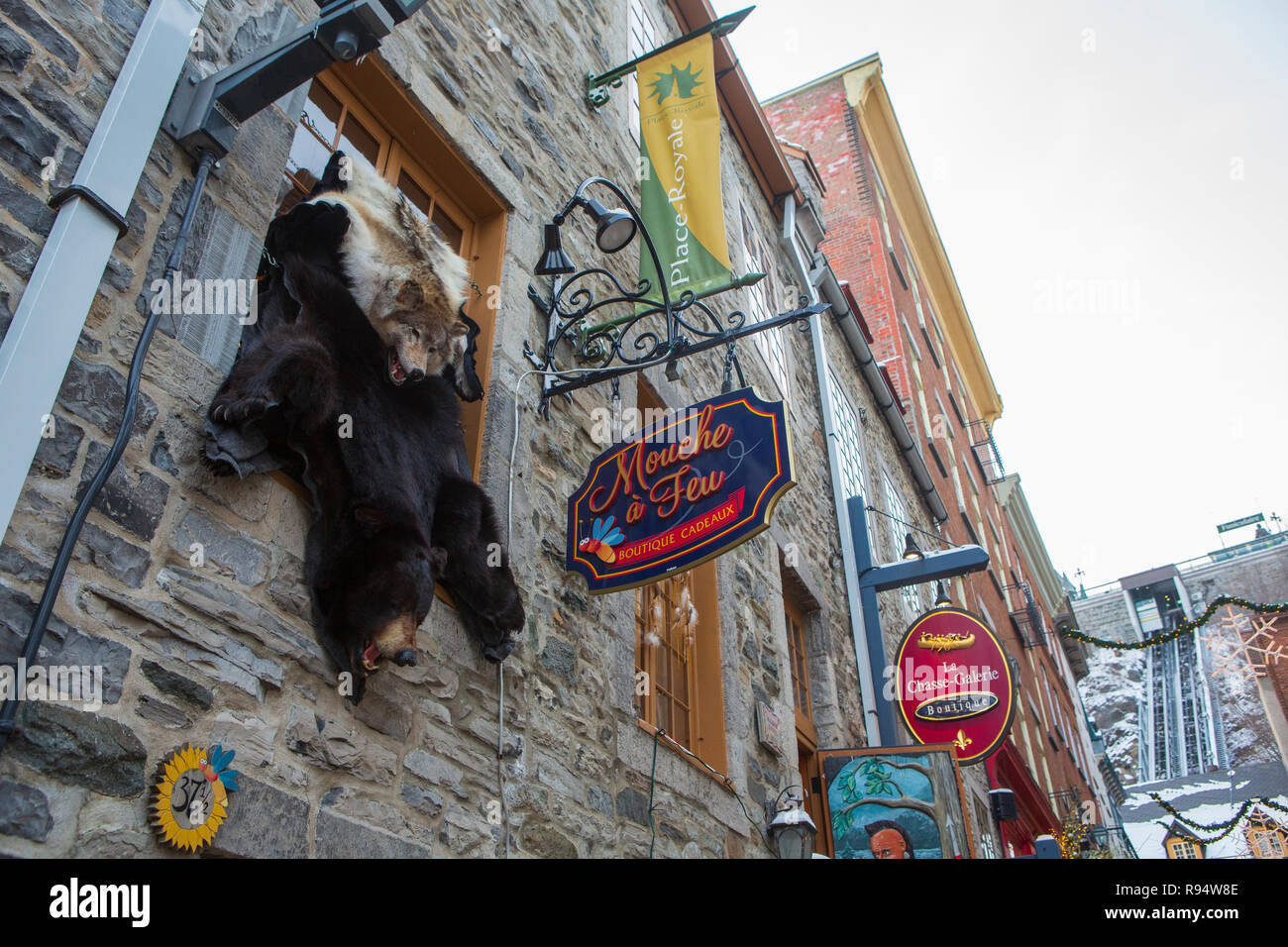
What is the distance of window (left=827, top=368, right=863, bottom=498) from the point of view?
35.9 ft

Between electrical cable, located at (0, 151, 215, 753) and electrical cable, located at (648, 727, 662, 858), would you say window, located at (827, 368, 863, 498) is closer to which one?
electrical cable, located at (648, 727, 662, 858)

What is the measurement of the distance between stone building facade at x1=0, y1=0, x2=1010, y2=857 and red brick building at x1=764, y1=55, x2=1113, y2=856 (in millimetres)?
8926

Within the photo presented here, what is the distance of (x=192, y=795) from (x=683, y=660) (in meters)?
3.88

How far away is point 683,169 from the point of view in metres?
6.37

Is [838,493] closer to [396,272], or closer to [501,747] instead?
[501,747]

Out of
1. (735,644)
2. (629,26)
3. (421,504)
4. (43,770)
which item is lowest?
(43,770)

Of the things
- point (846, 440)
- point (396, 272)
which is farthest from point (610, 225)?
point (846, 440)

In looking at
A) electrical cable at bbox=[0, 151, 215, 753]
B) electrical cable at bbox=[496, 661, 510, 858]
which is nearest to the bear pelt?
electrical cable at bbox=[496, 661, 510, 858]

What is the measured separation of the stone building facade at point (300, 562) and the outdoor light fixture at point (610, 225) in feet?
1.87

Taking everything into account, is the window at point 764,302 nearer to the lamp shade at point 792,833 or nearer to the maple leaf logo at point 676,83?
the maple leaf logo at point 676,83
